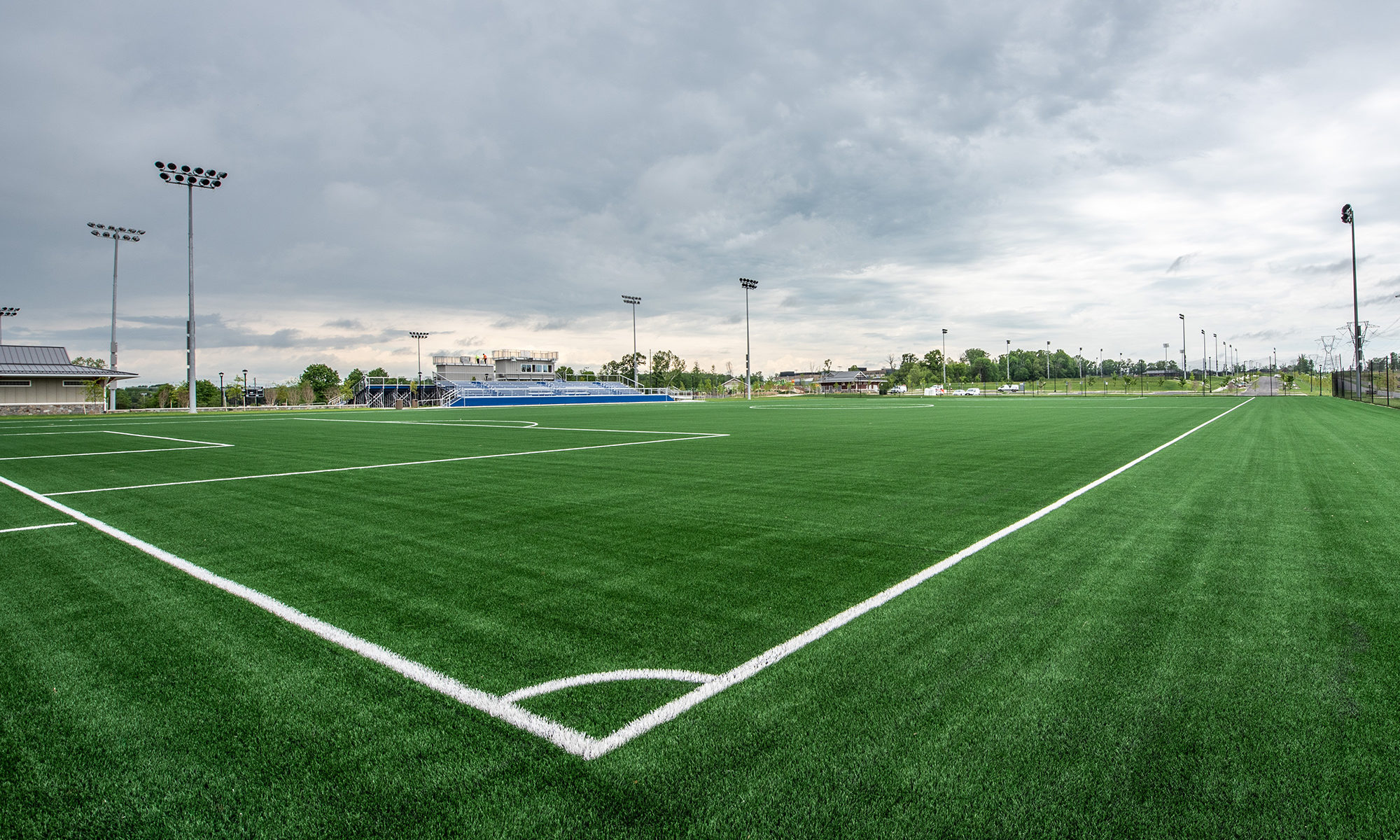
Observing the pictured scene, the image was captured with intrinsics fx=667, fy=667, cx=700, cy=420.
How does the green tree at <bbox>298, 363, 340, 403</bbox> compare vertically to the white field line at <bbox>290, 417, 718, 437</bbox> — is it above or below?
above

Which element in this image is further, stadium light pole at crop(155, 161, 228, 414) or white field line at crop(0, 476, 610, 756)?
stadium light pole at crop(155, 161, 228, 414)

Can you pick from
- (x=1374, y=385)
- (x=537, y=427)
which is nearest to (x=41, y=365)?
(x=537, y=427)

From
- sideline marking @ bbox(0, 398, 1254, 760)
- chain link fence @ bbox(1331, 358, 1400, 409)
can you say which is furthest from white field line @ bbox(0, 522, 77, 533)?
chain link fence @ bbox(1331, 358, 1400, 409)

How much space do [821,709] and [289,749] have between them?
183 cm

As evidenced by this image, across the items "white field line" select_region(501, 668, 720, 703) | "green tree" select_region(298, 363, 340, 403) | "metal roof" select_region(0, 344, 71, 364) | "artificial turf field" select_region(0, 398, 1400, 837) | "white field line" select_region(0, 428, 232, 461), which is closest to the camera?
"artificial turf field" select_region(0, 398, 1400, 837)

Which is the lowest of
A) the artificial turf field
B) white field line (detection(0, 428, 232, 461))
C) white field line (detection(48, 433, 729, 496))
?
the artificial turf field

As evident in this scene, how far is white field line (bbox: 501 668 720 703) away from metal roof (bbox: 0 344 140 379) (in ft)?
176

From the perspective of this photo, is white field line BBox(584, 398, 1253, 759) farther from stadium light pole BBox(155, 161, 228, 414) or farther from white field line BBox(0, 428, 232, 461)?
stadium light pole BBox(155, 161, 228, 414)

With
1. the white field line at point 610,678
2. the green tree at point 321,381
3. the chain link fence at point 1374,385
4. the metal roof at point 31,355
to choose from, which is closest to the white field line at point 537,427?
the white field line at point 610,678

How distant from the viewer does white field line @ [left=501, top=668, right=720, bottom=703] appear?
8.51 feet

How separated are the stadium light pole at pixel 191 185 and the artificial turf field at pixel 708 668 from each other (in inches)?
1242

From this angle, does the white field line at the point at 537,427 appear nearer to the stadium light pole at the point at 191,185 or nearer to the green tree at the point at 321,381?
the stadium light pole at the point at 191,185

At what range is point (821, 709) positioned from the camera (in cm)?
243

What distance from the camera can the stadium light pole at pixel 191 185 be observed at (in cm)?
3158
